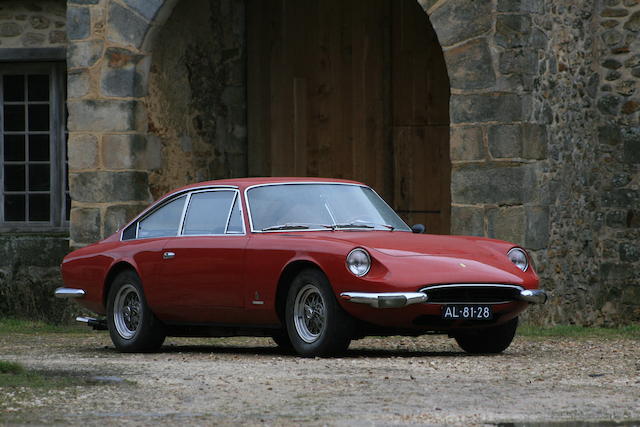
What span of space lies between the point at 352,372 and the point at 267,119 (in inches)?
330

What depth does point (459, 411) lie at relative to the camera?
6.66m

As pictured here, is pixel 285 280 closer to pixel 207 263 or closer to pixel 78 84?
pixel 207 263

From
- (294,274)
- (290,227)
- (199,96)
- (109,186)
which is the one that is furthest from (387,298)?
(199,96)

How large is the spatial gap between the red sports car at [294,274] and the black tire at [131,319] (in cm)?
1

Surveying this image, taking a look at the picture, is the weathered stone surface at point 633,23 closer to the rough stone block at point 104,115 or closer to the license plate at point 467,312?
the rough stone block at point 104,115

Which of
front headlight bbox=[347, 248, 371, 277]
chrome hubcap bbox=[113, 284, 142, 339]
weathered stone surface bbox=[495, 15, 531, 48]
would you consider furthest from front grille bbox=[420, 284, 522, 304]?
weathered stone surface bbox=[495, 15, 531, 48]

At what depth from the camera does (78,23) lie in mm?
14625

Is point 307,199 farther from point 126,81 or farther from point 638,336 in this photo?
point 126,81

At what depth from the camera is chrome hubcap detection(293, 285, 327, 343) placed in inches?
370

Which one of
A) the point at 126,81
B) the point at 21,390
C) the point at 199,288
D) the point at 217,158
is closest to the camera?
the point at 21,390

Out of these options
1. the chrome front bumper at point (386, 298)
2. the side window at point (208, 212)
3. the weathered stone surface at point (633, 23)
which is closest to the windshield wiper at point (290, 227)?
the side window at point (208, 212)

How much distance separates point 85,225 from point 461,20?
4481 mm

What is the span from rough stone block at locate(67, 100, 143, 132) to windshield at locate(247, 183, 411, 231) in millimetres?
4459

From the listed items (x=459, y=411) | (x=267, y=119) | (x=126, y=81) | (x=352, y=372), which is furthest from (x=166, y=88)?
(x=459, y=411)
